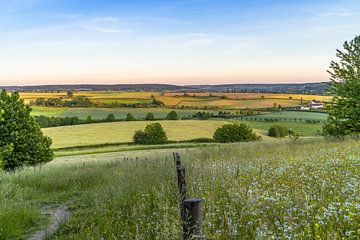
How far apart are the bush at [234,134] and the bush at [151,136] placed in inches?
390

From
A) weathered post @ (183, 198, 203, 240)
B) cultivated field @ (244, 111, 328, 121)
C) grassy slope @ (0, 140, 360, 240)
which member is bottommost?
cultivated field @ (244, 111, 328, 121)

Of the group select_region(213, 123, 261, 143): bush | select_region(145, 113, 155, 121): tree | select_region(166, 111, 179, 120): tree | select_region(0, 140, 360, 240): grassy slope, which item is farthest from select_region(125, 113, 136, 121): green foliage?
select_region(0, 140, 360, 240): grassy slope

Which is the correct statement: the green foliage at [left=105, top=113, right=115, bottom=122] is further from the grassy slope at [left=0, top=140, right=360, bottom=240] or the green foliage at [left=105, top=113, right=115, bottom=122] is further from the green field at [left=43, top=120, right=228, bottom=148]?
the grassy slope at [left=0, top=140, right=360, bottom=240]

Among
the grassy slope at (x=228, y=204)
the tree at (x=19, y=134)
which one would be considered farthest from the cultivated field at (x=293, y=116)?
the grassy slope at (x=228, y=204)

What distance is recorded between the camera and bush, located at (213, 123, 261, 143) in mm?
61062

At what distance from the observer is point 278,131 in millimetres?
64062

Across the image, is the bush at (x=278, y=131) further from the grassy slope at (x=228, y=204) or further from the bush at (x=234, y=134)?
the grassy slope at (x=228, y=204)

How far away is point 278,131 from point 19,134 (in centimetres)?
4947

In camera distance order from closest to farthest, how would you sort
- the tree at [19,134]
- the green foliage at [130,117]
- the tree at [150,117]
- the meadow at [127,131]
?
the tree at [19,134] < the meadow at [127,131] < the tree at [150,117] < the green foliage at [130,117]

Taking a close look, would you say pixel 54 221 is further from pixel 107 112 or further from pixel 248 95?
pixel 248 95

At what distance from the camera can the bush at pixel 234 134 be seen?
61062mm

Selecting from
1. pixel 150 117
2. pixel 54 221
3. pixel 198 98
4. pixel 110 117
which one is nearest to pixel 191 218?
pixel 54 221

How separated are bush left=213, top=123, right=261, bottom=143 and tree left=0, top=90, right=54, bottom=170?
38.1 m

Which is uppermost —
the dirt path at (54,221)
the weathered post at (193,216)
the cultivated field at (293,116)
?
the weathered post at (193,216)
